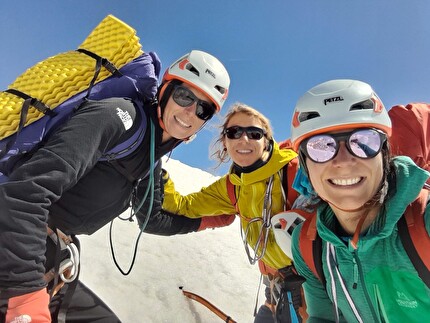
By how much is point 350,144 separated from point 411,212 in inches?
22.3

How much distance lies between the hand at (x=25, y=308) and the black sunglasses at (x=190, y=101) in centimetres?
210

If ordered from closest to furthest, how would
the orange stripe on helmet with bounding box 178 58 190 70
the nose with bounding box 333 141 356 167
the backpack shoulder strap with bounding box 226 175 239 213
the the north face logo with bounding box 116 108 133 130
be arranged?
the nose with bounding box 333 141 356 167
the the north face logo with bounding box 116 108 133 130
the orange stripe on helmet with bounding box 178 58 190 70
the backpack shoulder strap with bounding box 226 175 239 213

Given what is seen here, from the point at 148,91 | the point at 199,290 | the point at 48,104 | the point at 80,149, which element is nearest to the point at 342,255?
the point at 80,149

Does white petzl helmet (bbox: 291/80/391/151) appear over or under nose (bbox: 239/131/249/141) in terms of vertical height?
over

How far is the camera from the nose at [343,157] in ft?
7.39

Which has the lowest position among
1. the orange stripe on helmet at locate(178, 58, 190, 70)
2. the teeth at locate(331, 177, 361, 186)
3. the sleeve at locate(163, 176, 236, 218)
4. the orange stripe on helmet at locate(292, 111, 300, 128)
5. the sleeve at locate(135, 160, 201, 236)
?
the sleeve at locate(135, 160, 201, 236)

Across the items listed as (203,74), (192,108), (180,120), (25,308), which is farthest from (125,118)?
(25,308)

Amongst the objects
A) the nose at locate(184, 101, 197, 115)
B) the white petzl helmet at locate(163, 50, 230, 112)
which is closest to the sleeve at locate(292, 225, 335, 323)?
the nose at locate(184, 101, 197, 115)

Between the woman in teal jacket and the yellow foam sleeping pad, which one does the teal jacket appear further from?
the yellow foam sleeping pad

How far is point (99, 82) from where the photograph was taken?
112 inches

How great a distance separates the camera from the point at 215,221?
466cm

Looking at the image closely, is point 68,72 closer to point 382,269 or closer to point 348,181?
point 348,181

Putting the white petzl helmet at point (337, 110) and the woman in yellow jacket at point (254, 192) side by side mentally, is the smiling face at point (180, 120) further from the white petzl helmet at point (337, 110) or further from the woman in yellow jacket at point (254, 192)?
the white petzl helmet at point (337, 110)

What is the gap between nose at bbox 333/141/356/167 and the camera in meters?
2.25
